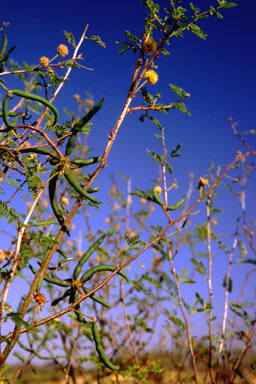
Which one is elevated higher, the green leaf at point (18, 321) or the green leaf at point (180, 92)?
the green leaf at point (180, 92)

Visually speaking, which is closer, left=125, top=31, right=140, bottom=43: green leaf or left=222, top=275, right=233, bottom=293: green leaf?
left=125, top=31, right=140, bottom=43: green leaf

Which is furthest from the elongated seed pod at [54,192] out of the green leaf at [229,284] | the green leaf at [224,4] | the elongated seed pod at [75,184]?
the green leaf at [229,284]

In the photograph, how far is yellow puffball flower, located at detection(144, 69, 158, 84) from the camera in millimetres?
1247

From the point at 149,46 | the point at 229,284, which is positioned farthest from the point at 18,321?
the point at 229,284

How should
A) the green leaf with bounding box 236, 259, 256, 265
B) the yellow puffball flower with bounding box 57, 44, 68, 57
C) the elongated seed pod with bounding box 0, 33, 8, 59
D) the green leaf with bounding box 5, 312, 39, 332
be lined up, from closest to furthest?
the green leaf with bounding box 5, 312, 39, 332, the elongated seed pod with bounding box 0, 33, 8, 59, the yellow puffball flower with bounding box 57, 44, 68, 57, the green leaf with bounding box 236, 259, 256, 265

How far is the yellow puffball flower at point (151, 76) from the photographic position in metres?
1.25

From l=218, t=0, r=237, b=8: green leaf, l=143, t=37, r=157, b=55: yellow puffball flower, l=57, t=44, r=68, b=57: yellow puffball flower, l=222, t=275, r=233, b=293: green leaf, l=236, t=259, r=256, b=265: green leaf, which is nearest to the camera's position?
l=143, t=37, r=157, b=55: yellow puffball flower

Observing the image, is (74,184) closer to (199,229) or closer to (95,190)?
(95,190)

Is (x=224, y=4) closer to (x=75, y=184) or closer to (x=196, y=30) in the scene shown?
(x=196, y=30)

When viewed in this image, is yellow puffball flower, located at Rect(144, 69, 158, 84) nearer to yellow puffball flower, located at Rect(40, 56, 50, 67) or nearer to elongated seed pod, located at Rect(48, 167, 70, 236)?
yellow puffball flower, located at Rect(40, 56, 50, 67)

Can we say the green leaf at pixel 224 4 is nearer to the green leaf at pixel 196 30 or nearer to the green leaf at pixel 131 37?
the green leaf at pixel 196 30

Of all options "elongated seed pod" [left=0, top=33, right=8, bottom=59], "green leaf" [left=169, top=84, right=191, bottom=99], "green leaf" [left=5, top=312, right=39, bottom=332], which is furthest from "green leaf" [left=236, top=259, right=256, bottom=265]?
"elongated seed pod" [left=0, top=33, right=8, bottom=59]

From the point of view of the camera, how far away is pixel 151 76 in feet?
4.11

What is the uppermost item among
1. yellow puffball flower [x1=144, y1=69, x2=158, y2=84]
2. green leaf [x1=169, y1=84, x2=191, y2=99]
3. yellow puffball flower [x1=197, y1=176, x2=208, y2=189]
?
yellow puffball flower [x1=144, y1=69, x2=158, y2=84]
